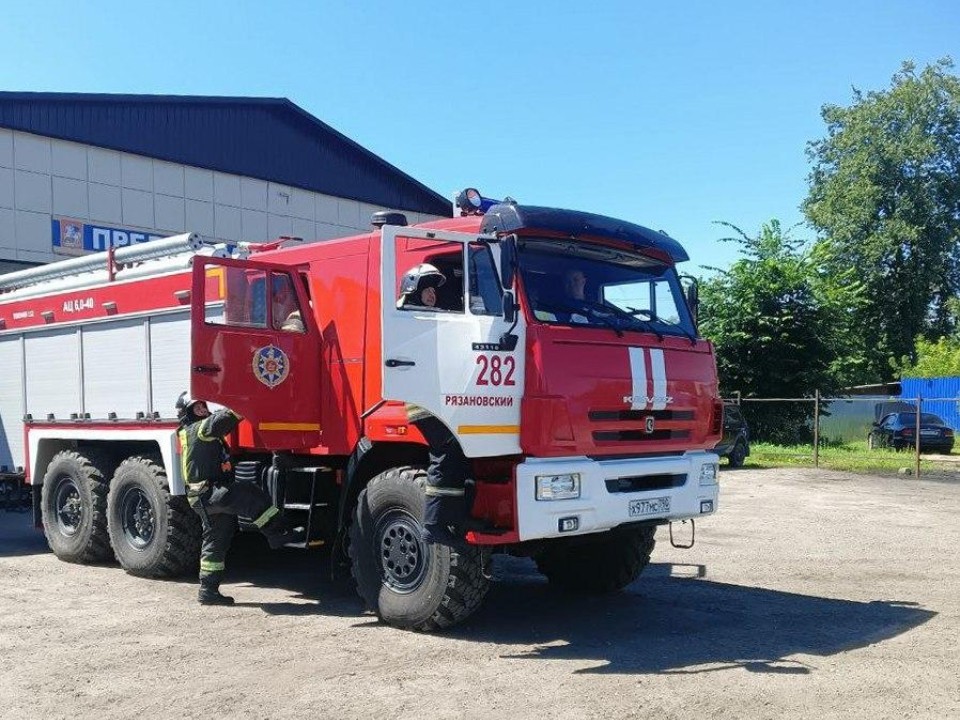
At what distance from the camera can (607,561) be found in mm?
7918

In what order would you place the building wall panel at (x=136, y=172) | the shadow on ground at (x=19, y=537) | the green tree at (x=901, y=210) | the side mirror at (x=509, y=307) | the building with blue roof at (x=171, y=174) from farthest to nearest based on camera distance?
the green tree at (x=901, y=210)
the building wall panel at (x=136, y=172)
the building with blue roof at (x=171, y=174)
the shadow on ground at (x=19, y=537)
the side mirror at (x=509, y=307)

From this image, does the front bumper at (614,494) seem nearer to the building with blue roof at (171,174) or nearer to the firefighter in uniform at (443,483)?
the firefighter in uniform at (443,483)

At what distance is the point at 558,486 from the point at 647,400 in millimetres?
1028

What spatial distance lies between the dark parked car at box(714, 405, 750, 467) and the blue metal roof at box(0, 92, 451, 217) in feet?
31.9

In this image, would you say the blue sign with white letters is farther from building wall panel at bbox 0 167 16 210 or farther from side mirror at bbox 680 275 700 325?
side mirror at bbox 680 275 700 325

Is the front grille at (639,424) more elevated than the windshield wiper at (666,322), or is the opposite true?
the windshield wiper at (666,322)

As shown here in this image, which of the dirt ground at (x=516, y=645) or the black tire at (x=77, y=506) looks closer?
the dirt ground at (x=516, y=645)

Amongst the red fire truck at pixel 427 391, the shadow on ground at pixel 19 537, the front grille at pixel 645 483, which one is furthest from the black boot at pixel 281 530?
the shadow on ground at pixel 19 537

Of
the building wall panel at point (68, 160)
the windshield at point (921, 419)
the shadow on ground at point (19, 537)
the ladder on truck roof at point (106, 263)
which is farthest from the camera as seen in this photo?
the windshield at point (921, 419)

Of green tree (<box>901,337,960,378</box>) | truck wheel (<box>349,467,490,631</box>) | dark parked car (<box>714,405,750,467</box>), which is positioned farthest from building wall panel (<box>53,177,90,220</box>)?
green tree (<box>901,337,960,378</box>)

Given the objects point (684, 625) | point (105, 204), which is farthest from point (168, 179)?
point (684, 625)

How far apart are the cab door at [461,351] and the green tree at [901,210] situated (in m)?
45.9

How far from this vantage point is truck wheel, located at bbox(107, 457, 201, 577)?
8.40 meters

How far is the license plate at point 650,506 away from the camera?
6.53 m
